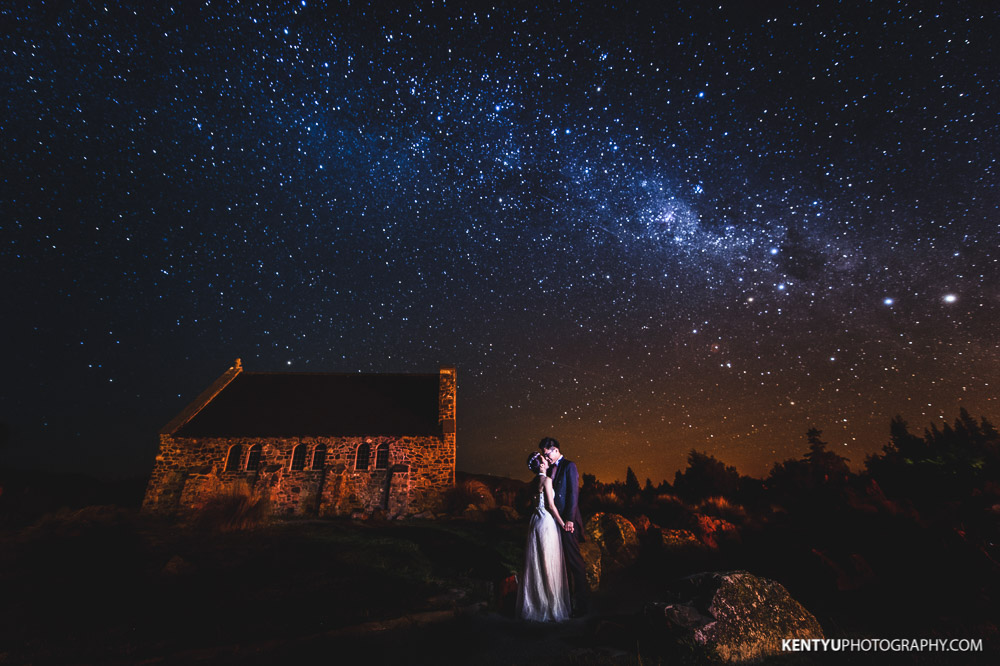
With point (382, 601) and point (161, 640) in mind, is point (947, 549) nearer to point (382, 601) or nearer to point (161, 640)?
point (382, 601)

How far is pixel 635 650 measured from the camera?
14.1 feet

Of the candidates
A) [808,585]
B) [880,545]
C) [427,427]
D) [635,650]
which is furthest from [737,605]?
[427,427]

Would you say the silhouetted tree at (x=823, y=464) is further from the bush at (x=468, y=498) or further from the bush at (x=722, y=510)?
the bush at (x=468, y=498)

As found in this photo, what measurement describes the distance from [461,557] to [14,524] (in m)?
15.6

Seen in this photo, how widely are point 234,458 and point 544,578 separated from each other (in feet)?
69.4

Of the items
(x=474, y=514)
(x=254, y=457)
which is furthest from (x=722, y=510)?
(x=254, y=457)

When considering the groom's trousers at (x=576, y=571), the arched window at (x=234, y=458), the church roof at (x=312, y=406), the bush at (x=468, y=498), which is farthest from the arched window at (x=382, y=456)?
the groom's trousers at (x=576, y=571)

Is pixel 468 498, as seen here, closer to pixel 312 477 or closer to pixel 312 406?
pixel 312 477

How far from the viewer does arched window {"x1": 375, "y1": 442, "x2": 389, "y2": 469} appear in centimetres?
2045

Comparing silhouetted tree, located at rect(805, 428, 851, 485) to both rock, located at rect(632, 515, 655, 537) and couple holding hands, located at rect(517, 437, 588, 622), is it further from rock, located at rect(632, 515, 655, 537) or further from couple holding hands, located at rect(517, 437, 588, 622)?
couple holding hands, located at rect(517, 437, 588, 622)

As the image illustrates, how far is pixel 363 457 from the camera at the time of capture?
67.7ft

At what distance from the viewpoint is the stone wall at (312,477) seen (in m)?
19.0

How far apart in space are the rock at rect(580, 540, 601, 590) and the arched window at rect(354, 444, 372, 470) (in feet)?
50.8

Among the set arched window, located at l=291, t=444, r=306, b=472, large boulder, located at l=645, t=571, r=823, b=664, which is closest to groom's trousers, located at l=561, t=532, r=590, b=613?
large boulder, located at l=645, t=571, r=823, b=664
